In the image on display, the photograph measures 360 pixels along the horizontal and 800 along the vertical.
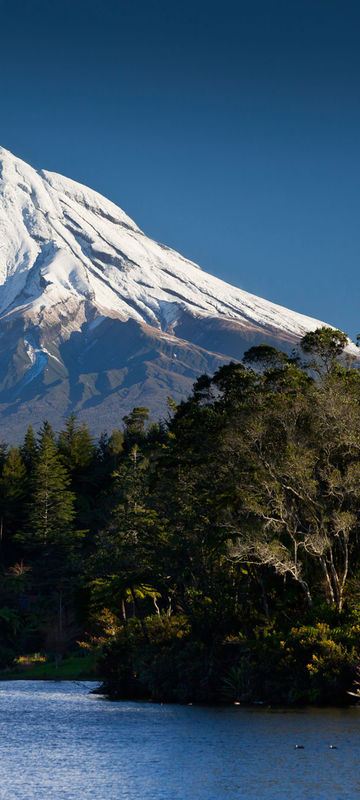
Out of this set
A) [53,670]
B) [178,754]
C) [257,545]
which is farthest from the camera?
[53,670]

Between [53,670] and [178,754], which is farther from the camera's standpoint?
[53,670]

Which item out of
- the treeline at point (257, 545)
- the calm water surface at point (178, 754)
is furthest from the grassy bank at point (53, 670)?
the calm water surface at point (178, 754)

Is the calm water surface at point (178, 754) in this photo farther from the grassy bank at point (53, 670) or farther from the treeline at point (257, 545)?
the grassy bank at point (53, 670)

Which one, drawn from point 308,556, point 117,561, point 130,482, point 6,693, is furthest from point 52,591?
point 308,556

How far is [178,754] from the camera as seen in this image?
26781 mm

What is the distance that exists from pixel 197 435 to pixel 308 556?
330 inches

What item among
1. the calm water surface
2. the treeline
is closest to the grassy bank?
the treeline

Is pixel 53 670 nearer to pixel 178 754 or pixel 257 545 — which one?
pixel 257 545

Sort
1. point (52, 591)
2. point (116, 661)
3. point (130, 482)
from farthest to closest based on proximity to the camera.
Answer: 1. point (52, 591)
2. point (130, 482)
3. point (116, 661)

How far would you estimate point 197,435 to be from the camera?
44156 millimetres

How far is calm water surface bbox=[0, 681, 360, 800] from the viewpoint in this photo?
22156 millimetres

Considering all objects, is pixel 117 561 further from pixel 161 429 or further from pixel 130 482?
pixel 161 429

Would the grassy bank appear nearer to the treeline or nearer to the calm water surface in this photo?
the treeline

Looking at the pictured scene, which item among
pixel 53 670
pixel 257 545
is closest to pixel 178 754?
pixel 257 545
